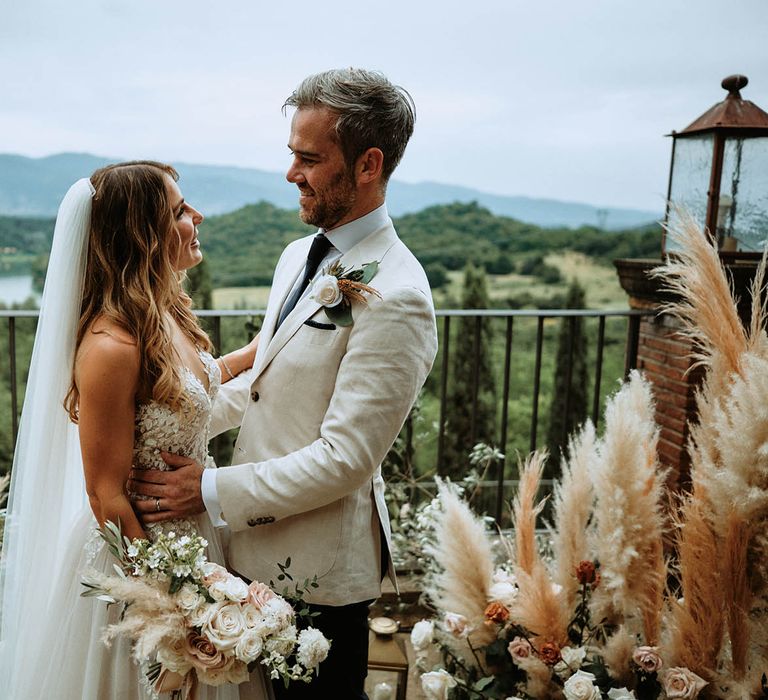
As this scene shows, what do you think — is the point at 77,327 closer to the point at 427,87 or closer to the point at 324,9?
the point at 324,9

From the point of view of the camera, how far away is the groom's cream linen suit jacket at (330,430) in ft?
4.67

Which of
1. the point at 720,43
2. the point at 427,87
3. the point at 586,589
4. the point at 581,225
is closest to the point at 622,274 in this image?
the point at 586,589

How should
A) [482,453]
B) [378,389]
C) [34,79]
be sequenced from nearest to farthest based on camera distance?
1. [378,389]
2. [482,453]
3. [34,79]

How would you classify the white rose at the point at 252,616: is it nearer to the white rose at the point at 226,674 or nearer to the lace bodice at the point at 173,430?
the white rose at the point at 226,674

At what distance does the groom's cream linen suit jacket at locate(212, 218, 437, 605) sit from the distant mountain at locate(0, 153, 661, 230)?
6.25 meters

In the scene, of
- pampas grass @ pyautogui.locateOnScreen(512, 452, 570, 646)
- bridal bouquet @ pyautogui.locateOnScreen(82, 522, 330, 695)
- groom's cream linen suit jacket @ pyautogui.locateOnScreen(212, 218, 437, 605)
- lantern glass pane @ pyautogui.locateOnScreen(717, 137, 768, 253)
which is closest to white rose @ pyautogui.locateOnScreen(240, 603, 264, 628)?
bridal bouquet @ pyautogui.locateOnScreen(82, 522, 330, 695)

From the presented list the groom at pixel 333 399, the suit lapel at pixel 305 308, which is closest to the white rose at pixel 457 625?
the groom at pixel 333 399

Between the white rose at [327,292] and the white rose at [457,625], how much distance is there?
87 centimetres

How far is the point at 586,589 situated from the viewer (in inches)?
61.6

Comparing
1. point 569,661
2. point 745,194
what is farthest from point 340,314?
point 745,194

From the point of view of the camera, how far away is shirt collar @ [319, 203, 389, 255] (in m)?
1.63

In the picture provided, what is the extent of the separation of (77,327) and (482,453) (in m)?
2.22

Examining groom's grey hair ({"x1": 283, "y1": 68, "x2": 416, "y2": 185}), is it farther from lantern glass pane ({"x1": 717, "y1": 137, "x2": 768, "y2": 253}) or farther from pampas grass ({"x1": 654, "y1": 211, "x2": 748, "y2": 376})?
lantern glass pane ({"x1": 717, "y1": 137, "x2": 768, "y2": 253})

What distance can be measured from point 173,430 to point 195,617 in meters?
0.47
